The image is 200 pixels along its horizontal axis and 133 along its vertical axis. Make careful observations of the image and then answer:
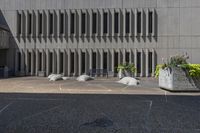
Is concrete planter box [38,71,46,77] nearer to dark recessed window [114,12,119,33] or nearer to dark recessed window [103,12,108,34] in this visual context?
dark recessed window [103,12,108,34]

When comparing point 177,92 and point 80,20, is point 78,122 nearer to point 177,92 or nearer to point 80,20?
point 177,92

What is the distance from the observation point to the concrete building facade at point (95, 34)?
32.2 m

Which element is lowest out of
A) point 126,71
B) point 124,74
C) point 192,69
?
point 124,74

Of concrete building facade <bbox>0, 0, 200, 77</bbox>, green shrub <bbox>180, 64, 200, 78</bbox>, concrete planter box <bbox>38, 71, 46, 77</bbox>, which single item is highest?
concrete building facade <bbox>0, 0, 200, 77</bbox>

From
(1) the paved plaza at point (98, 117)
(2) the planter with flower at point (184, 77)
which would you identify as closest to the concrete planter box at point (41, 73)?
(2) the planter with flower at point (184, 77)

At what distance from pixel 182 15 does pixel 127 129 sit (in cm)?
2743

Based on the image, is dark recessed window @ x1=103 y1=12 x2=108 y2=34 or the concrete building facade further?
dark recessed window @ x1=103 y1=12 x2=108 y2=34

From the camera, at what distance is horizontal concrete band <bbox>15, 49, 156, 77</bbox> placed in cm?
3281

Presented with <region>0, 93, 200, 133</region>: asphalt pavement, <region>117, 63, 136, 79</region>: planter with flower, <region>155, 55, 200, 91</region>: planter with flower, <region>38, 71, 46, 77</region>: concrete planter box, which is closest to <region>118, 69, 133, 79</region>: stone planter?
<region>117, 63, 136, 79</region>: planter with flower

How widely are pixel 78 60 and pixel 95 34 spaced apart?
3.49 meters

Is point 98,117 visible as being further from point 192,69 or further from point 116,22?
point 116,22

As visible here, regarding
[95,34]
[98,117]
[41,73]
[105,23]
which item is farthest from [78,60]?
[98,117]

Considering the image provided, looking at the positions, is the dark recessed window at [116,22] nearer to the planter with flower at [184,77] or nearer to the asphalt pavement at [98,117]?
the planter with flower at [184,77]

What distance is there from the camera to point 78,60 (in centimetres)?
3366
